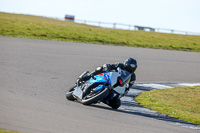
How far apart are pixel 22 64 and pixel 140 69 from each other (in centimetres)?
579

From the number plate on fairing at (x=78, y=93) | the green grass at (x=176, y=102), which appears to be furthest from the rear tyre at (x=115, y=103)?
the green grass at (x=176, y=102)

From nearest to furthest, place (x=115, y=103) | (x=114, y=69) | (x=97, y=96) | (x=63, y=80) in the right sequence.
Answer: (x=97, y=96), (x=115, y=103), (x=114, y=69), (x=63, y=80)

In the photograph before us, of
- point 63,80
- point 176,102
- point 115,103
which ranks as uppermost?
point 115,103

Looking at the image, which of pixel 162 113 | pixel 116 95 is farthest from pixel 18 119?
pixel 162 113

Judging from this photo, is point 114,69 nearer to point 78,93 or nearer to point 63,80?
point 78,93

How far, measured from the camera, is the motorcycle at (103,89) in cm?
887

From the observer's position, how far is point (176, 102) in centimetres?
1222

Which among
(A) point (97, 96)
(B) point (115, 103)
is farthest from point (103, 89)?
(B) point (115, 103)

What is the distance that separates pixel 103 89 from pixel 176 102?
13.4 feet

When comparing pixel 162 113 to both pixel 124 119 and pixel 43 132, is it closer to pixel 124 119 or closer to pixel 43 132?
pixel 124 119

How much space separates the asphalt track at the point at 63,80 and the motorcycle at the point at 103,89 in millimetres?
229

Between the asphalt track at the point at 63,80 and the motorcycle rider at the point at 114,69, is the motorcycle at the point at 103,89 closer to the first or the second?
the motorcycle rider at the point at 114,69

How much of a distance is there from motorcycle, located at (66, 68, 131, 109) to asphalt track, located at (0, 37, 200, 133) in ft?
0.75

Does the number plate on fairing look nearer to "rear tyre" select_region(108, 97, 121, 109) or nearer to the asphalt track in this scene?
the asphalt track
